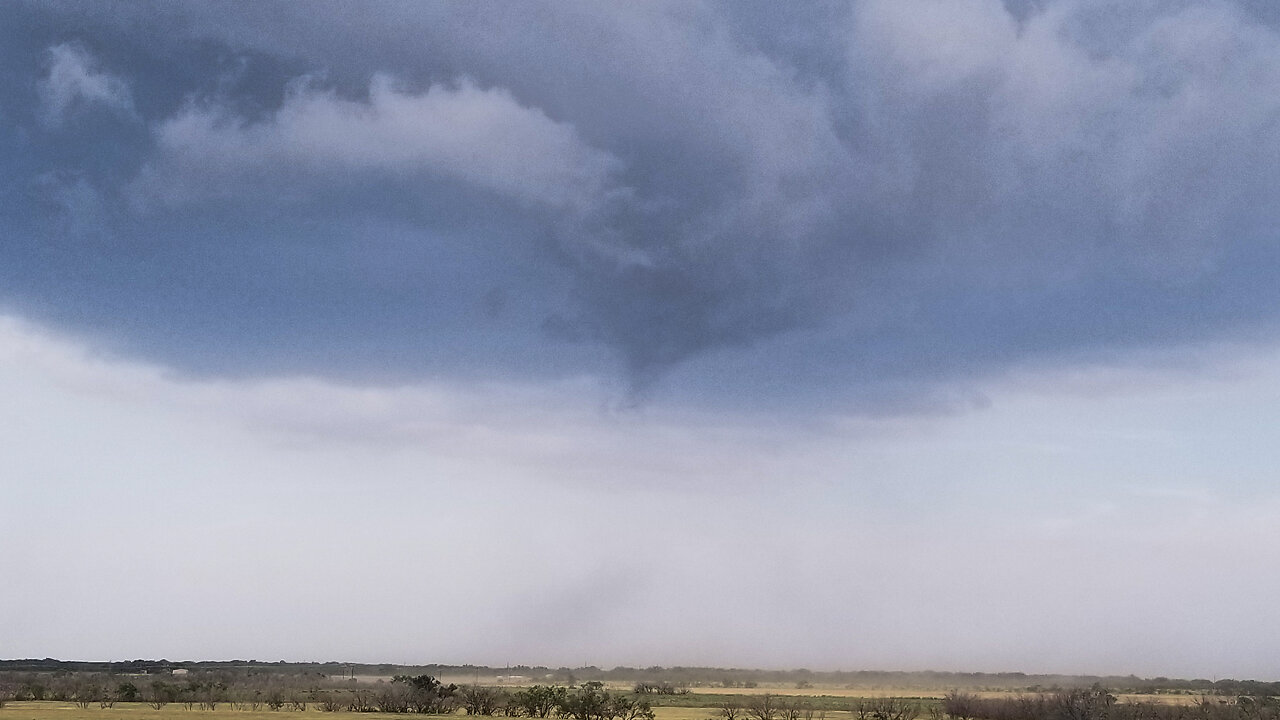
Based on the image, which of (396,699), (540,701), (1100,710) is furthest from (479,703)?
(1100,710)

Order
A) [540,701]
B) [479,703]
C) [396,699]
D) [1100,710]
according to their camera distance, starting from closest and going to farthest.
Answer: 1. [1100,710]
2. [540,701]
3. [479,703]
4. [396,699]

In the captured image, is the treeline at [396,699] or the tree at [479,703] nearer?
the treeline at [396,699]

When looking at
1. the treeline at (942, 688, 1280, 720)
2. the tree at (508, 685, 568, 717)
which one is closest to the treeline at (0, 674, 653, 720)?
the tree at (508, 685, 568, 717)

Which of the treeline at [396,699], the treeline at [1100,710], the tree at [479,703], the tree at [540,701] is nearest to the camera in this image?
the treeline at [396,699]

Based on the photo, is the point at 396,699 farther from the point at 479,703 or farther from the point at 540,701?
the point at 540,701

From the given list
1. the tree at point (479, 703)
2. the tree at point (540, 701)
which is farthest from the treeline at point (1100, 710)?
the tree at point (479, 703)

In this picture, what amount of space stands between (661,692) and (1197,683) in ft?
392

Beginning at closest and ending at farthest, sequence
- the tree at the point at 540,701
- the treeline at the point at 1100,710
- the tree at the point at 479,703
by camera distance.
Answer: the treeline at the point at 1100,710, the tree at the point at 540,701, the tree at the point at 479,703

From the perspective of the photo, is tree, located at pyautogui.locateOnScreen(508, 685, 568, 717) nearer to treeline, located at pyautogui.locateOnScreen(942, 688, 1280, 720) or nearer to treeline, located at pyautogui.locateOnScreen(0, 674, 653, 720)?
treeline, located at pyautogui.locateOnScreen(0, 674, 653, 720)

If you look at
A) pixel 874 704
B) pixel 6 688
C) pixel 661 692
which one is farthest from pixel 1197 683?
pixel 6 688

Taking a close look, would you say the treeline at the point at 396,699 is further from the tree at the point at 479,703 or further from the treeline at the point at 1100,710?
the treeline at the point at 1100,710

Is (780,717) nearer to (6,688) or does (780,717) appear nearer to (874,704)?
(874,704)

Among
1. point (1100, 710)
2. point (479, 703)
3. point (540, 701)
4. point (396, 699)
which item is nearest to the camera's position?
point (1100, 710)

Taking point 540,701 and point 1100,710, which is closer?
point 1100,710
